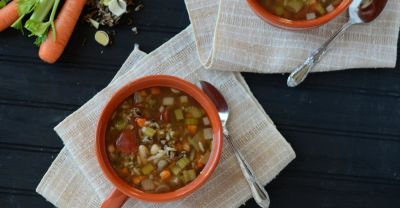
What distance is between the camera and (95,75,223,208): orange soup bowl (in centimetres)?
191

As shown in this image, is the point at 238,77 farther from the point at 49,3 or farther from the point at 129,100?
the point at 49,3

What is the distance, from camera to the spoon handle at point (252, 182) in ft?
6.72

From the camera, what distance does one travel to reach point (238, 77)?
7.00ft

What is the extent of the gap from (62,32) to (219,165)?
745 mm

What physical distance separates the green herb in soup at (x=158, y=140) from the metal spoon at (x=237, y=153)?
13cm

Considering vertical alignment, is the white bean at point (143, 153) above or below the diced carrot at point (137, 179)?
above

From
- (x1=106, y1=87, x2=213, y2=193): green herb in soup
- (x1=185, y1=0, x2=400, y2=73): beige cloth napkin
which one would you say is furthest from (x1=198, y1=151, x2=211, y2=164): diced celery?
(x1=185, y1=0, x2=400, y2=73): beige cloth napkin

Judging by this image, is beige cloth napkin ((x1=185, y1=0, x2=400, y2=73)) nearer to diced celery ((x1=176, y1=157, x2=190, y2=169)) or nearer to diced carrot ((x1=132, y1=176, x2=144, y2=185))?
diced celery ((x1=176, y1=157, x2=190, y2=169))

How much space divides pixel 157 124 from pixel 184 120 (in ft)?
0.30

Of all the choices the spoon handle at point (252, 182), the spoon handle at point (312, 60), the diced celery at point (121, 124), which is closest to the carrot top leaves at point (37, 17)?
the diced celery at point (121, 124)

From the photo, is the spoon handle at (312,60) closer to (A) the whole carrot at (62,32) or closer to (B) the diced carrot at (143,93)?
(B) the diced carrot at (143,93)

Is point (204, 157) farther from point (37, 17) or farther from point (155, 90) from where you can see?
point (37, 17)

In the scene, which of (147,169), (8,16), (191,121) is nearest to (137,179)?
(147,169)

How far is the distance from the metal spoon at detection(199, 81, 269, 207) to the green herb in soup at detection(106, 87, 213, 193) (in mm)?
126
